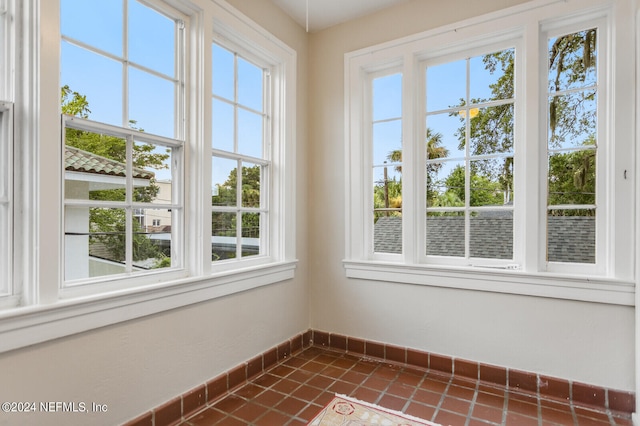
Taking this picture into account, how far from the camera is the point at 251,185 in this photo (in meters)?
2.57

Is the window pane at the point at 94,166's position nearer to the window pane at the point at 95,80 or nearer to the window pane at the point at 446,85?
the window pane at the point at 95,80

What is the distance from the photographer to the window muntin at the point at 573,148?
2104 mm

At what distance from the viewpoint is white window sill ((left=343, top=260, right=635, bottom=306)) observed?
1.97 meters

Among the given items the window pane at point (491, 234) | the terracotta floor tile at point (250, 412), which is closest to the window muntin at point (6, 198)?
the terracotta floor tile at point (250, 412)

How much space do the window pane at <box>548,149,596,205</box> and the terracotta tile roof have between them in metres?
2.54

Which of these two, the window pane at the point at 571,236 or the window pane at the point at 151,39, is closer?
the window pane at the point at 151,39

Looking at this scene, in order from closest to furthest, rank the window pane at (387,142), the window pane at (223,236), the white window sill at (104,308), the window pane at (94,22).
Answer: the white window sill at (104,308) < the window pane at (94,22) < the window pane at (223,236) < the window pane at (387,142)

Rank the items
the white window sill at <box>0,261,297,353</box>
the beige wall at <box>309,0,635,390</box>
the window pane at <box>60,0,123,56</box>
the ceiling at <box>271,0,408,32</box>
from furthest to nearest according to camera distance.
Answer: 1. the ceiling at <box>271,0,408,32</box>
2. the beige wall at <box>309,0,635,390</box>
3. the window pane at <box>60,0,123,56</box>
4. the white window sill at <box>0,261,297,353</box>

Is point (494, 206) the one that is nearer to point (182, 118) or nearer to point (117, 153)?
point (182, 118)

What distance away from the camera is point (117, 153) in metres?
1.73

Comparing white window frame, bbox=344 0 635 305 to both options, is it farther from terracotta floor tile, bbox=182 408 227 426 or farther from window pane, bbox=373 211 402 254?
terracotta floor tile, bbox=182 408 227 426

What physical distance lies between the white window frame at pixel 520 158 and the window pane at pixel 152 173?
55.6 inches

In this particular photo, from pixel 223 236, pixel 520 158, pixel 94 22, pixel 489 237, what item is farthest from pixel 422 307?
pixel 94 22

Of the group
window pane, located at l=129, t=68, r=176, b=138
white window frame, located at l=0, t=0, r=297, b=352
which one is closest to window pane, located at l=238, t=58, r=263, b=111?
white window frame, located at l=0, t=0, r=297, b=352
